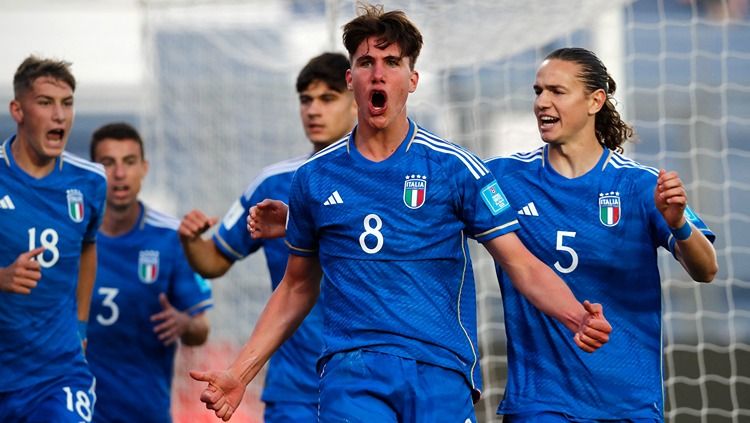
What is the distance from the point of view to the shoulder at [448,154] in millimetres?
4934

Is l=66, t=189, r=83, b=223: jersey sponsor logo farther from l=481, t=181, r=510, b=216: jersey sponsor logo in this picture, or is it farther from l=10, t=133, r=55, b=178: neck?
l=481, t=181, r=510, b=216: jersey sponsor logo

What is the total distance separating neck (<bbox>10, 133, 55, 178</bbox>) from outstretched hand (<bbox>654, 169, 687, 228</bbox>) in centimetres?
337

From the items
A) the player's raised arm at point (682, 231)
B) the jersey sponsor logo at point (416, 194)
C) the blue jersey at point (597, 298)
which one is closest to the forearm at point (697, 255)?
the player's raised arm at point (682, 231)

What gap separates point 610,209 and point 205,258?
2.34m

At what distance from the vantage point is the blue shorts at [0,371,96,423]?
634 cm

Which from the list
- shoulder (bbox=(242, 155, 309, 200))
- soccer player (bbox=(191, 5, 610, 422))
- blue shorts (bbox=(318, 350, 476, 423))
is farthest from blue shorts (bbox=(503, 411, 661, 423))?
shoulder (bbox=(242, 155, 309, 200))

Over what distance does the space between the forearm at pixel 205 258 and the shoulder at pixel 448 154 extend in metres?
2.00

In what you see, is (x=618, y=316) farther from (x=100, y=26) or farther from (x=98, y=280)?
(x=100, y=26)

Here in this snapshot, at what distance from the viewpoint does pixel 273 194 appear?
269 inches

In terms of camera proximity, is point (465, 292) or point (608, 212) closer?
point (465, 292)

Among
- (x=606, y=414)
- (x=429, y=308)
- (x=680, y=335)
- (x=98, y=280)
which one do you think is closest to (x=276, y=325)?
(x=429, y=308)

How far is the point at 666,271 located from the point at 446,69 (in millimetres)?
3090

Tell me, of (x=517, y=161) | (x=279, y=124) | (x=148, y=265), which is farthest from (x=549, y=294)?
(x=279, y=124)

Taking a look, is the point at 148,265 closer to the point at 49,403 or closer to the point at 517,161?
the point at 49,403
